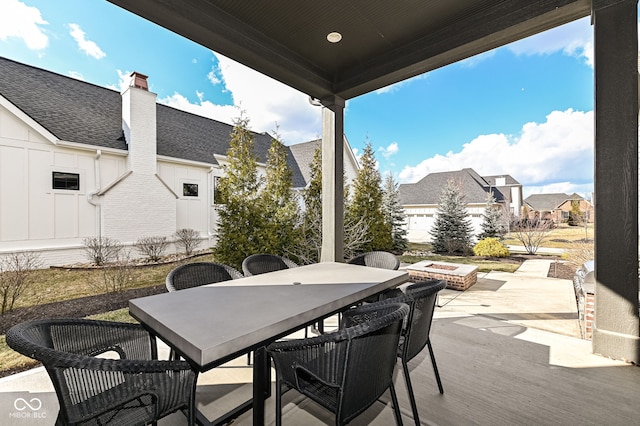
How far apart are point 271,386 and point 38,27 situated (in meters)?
5.32

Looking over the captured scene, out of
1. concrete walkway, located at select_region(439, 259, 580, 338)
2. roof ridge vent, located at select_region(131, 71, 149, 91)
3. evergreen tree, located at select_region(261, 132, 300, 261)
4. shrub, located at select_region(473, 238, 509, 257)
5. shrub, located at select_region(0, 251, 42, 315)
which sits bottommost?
concrete walkway, located at select_region(439, 259, 580, 338)

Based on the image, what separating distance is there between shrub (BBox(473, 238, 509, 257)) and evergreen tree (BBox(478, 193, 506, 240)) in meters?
1.18

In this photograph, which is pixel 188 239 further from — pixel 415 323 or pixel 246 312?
pixel 415 323

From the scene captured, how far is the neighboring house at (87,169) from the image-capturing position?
390 centimetres

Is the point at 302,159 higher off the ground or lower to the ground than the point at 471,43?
higher

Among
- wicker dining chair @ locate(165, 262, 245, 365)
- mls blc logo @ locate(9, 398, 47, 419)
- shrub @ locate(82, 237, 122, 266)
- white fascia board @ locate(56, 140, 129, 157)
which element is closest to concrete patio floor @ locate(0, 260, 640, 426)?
mls blc logo @ locate(9, 398, 47, 419)

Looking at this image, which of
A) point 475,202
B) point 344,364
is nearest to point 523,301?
point 344,364

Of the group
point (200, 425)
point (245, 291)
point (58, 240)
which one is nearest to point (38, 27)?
point (58, 240)

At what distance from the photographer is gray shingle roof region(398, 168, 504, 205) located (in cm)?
1207

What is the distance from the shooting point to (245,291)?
2.00 metres

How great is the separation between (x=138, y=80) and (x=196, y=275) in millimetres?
5111

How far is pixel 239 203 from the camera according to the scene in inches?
208

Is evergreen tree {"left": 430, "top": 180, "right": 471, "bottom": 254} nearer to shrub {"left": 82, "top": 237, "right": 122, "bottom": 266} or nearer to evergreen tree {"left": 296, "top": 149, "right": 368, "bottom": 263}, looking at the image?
evergreen tree {"left": 296, "top": 149, "right": 368, "bottom": 263}

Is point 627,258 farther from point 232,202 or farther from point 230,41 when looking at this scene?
point 232,202
